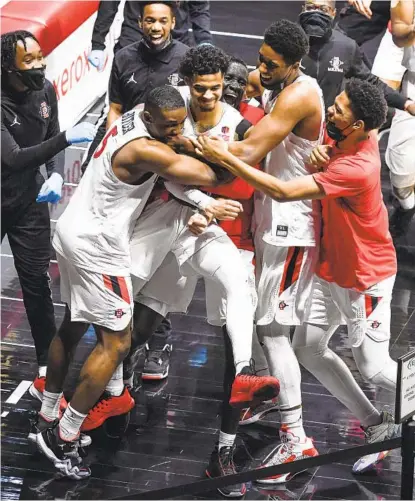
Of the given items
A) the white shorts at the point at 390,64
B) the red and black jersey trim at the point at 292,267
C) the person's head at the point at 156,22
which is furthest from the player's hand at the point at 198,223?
the white shorts at the point at 390,64

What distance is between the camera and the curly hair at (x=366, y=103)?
4.89 m

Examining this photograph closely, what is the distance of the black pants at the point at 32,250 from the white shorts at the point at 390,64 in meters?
3.35

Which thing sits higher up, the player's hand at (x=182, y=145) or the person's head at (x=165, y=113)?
the person's head at (x=165, y=113)

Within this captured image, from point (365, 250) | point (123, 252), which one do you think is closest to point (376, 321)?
point (365, 250)

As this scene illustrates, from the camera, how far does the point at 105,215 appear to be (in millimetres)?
5016

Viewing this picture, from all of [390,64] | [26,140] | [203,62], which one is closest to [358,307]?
[203,62]

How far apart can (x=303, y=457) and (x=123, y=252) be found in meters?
1.20

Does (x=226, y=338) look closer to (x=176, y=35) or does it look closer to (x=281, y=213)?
(x=281, y=213)

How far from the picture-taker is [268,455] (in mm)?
5418

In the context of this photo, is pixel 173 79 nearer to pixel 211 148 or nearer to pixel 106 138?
pixel 106 138

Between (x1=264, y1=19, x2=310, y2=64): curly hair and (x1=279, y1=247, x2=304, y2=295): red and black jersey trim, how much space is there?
2.67ft

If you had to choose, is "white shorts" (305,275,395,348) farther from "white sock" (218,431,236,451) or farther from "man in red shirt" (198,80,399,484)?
"white sock" (218,431,236,451)

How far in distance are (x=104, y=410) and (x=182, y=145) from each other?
1.26m

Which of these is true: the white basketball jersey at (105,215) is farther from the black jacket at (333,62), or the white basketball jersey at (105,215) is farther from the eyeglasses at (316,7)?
the black jacket at (333,62)
